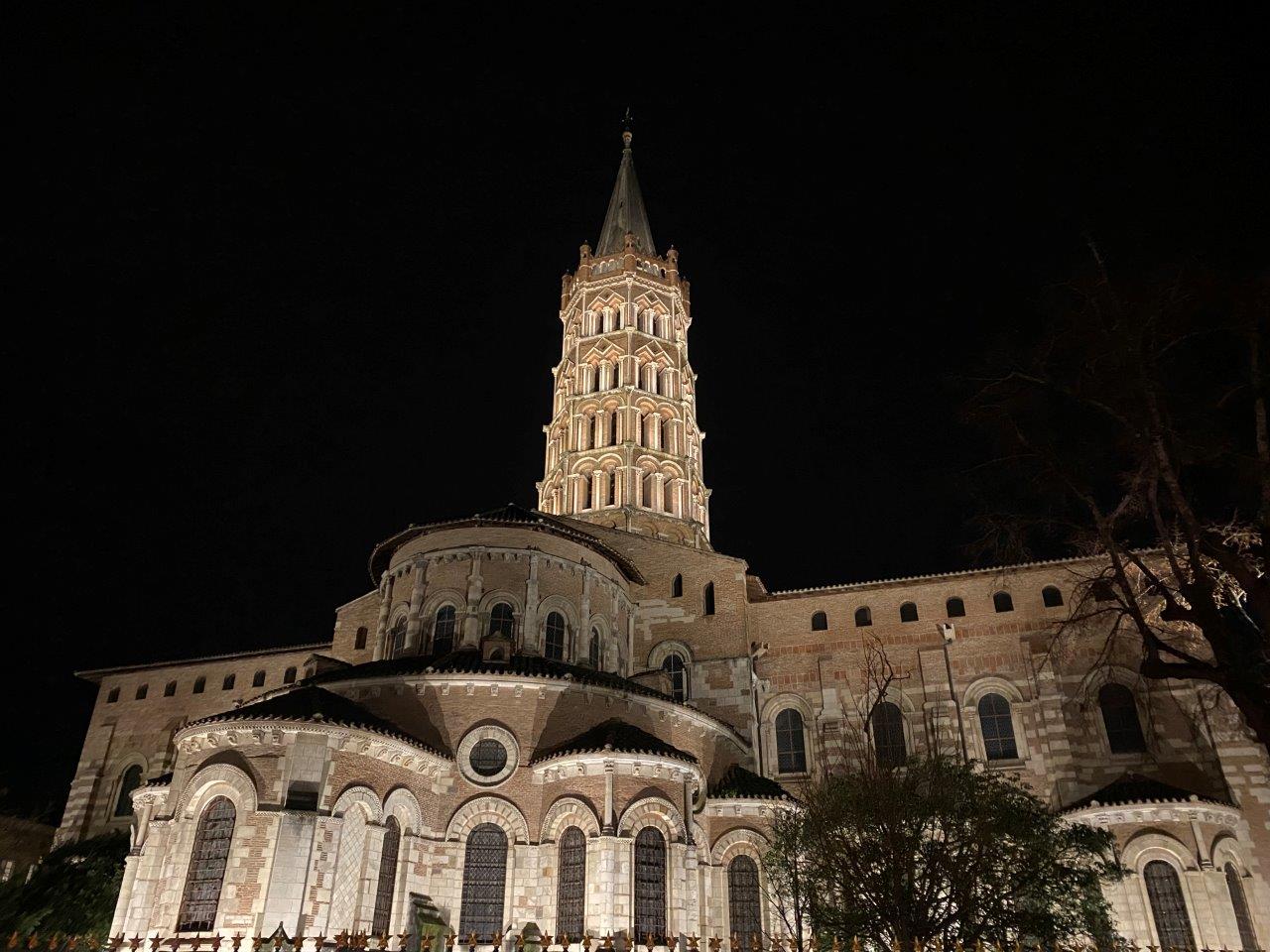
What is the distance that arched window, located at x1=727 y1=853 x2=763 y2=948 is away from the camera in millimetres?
25688

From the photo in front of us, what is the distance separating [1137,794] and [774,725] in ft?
39.6

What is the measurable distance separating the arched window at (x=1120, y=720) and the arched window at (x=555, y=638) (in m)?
18.3

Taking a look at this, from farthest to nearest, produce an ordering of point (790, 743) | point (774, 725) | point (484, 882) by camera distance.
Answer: point (774, 725), point (790, 743), point (484, 882)

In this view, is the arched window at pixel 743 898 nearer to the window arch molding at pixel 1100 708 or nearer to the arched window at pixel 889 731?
the arched window at pixel 889 731

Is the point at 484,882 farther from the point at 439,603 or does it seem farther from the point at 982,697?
the point at 982,697

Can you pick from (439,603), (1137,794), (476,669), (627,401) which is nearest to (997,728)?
(1137,794)

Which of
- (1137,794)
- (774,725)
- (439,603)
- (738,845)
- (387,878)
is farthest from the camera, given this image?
(774,725)

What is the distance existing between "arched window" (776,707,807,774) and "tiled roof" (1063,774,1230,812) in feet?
30.4

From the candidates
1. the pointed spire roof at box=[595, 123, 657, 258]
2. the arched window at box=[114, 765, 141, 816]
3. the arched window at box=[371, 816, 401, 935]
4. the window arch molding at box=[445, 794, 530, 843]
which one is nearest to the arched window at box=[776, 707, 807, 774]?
the window arch molding at box=[445, 794, 530, 843]

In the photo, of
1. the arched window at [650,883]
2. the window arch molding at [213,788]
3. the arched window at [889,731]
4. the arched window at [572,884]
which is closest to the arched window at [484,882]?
the arched window at [572,884]

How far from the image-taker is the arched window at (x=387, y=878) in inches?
867

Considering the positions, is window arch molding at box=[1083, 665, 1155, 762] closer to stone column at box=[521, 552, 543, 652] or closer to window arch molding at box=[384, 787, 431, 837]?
stone column at box=[521, 552, 543, 652]

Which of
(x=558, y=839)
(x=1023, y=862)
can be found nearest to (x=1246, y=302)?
(x=1023, y=862)

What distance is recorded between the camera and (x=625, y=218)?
60375mm
